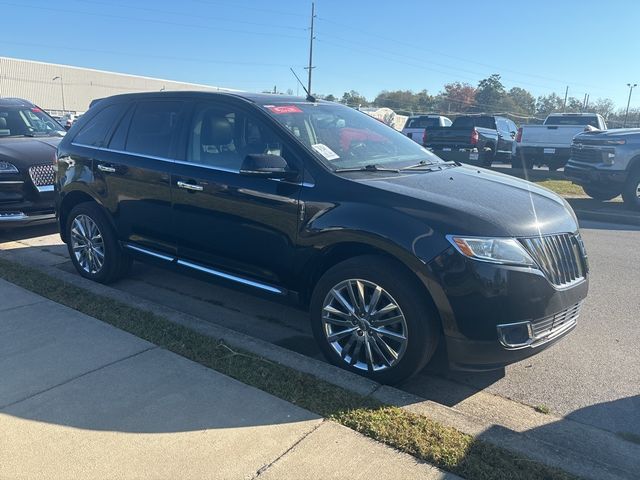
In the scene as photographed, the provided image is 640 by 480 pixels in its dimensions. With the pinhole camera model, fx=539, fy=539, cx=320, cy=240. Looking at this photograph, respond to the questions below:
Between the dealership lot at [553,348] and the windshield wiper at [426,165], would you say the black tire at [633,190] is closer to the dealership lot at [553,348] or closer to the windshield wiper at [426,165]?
the dealership lot at [553,348]

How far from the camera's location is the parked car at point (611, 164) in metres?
10.6

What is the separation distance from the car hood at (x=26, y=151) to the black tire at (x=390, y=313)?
522 centimetres

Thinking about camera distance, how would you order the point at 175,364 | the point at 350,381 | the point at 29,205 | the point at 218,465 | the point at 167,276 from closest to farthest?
1. the point at 218,465
2. the point at 350,381
3. the point at 175,364
4. the point at 167,276
5. the point at 29,205

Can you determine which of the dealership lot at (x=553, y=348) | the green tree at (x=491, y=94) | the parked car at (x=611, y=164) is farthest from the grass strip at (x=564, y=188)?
the green tree at (x=491, y=94)

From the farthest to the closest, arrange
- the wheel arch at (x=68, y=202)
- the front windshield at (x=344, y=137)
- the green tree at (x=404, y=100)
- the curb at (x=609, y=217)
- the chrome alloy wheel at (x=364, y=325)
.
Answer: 1. the green tree at (x=404, y=100)
2. the curb at (x=609, y=217)
3. the wheel arch at (x=68, y=202)
4. the front windshield at (x=344, y=137)
5. the chrome alloy wheel at (x=364, y=325)

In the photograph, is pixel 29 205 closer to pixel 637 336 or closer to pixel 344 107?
pixel 344 107

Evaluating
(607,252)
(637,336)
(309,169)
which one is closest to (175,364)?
(309,169)

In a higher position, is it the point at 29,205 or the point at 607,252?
the point at 29,205

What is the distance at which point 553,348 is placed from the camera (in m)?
4.28

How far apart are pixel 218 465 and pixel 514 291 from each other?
1.85m

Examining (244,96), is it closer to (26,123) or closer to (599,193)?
(26,123)

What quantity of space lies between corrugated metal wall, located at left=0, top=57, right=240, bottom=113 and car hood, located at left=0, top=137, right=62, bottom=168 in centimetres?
5933

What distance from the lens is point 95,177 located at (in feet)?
17.1

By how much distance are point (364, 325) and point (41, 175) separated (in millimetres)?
5522
